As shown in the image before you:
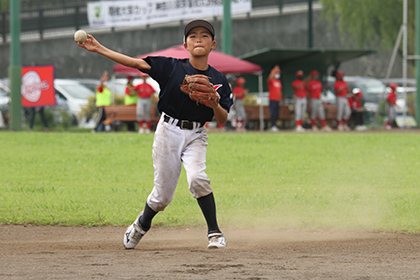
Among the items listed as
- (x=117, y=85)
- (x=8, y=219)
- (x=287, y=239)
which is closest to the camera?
(x=287, y=239)

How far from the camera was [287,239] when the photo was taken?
6.67m

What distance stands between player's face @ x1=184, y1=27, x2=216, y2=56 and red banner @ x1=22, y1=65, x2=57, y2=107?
1573 cm

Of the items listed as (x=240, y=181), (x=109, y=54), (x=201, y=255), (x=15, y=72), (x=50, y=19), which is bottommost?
(x=240, y=181)

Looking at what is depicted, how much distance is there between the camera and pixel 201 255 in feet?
18.2

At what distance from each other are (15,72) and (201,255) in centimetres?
1608

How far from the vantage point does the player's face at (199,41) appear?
5.88 meters

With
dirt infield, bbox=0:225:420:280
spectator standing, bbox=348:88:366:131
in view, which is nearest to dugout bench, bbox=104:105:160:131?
spectator standing, bbox=348:88:366:131

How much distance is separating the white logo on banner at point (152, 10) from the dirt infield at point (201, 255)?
25014mm

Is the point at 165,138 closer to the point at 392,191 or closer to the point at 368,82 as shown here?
the point at 392,191

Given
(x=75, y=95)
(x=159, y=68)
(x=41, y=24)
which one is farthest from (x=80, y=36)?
(x=41, y=24)

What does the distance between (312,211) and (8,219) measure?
131 inches

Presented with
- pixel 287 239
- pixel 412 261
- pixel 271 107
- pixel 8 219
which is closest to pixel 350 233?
pixel 287 239

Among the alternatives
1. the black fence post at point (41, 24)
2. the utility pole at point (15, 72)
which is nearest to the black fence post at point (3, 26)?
the black fence post at point (41, 24)

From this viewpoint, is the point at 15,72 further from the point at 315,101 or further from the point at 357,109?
the point at 357,109
